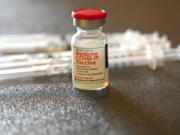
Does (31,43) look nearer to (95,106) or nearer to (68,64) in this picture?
(68,64)

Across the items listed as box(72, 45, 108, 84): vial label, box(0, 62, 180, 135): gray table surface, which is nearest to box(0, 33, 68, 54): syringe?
box(0, 62, 180, 135): gray table surface

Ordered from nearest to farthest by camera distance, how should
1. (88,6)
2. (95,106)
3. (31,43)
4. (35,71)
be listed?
(95,106)
(35,71)
(31,43)
(88,6)

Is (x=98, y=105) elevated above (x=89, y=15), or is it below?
below

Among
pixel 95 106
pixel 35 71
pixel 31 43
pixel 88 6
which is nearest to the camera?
pixel 95 106

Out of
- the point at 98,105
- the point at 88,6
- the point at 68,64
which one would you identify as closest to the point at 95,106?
the point at 98,105

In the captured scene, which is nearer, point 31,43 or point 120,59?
point 120,59

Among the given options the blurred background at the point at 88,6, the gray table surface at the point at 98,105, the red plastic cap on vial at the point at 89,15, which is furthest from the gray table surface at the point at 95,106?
the blurred background at the point at 88,6
